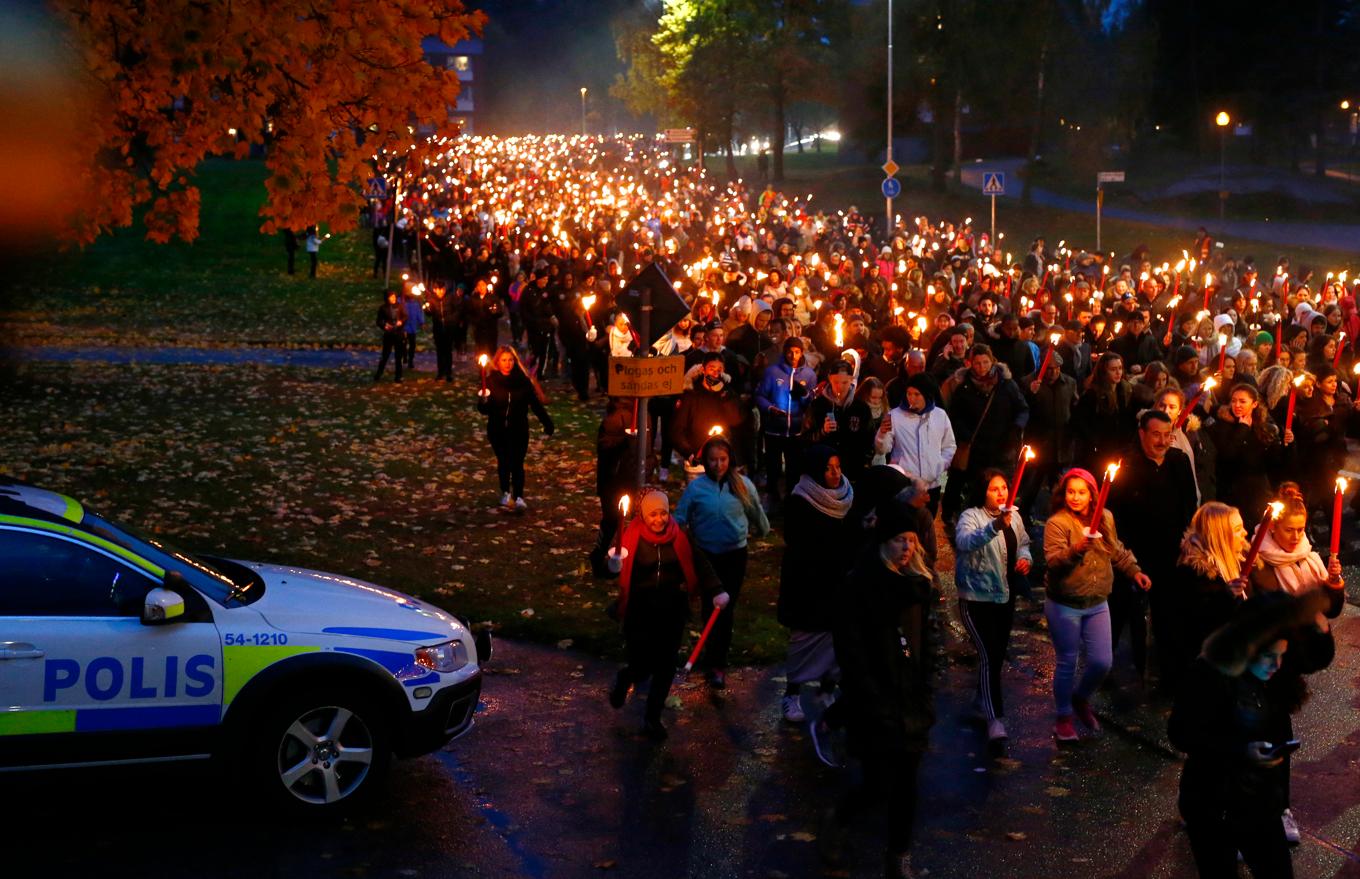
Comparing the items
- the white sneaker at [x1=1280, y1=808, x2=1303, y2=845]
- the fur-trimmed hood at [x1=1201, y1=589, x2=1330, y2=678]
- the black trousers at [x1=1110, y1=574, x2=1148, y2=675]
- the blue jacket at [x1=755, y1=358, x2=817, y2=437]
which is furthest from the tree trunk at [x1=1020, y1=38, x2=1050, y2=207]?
the fur-trimmed hood at [x1=1201, y1=589, x2=1330, y2=678]

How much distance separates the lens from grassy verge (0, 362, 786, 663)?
39.8 feet

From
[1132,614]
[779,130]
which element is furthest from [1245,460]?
[779,130]

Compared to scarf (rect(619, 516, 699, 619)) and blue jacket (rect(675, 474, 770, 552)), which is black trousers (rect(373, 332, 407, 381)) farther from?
scarf (rect(619, 516, 699, 619))

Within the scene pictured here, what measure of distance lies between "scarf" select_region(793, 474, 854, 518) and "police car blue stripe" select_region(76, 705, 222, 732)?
3595 mm

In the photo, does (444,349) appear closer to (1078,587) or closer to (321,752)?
(1078,587)

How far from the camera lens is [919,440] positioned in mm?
11547

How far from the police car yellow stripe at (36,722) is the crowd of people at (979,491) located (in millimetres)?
3120

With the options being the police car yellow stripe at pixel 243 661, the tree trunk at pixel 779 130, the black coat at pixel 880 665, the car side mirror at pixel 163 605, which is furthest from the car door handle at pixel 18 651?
the tree trunk at pixel 779 130

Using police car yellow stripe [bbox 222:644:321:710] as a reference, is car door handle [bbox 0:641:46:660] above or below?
above

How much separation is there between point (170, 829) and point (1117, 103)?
197 feet

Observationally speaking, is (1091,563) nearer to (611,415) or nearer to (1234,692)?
(1234,692)

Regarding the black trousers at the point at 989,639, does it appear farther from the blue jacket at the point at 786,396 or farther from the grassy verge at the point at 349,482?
the blue jacket at the point at 786,396

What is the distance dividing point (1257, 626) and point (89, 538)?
197 inches

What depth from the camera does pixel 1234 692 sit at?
5.67 metres
